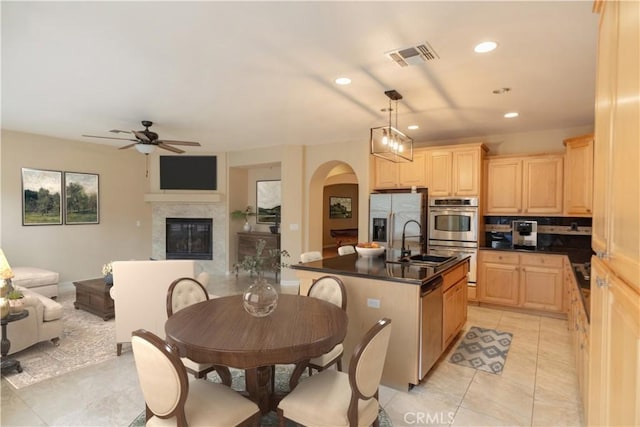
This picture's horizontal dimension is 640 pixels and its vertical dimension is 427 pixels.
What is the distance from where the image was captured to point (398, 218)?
5.42 metres

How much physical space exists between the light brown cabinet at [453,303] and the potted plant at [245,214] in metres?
5.07

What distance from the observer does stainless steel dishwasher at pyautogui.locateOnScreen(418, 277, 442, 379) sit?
8.70 ft

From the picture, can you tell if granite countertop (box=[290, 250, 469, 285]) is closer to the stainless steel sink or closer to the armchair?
the stainless steel sink

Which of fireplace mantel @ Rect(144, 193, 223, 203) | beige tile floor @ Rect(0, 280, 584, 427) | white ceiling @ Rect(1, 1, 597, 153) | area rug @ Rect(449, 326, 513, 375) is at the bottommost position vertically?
beige tile floor @ Rect(0, 280, 584, 427)

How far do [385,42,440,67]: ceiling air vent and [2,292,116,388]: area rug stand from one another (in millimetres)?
3864

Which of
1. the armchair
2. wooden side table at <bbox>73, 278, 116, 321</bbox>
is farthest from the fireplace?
the armchair

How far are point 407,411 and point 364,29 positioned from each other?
2762 mm

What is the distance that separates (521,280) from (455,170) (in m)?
1.85

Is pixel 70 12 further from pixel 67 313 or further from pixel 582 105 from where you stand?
pixel 582 105

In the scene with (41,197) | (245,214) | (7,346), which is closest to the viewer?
(7,346)

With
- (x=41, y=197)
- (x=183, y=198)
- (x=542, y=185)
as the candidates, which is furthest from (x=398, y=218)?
(x=41, y=197)

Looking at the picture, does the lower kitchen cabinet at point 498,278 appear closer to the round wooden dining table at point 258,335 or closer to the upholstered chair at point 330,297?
the upholstered chair at point 330,297

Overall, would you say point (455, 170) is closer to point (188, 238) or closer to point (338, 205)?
point (188, 238)

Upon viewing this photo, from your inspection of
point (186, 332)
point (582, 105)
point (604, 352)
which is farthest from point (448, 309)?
point (582, 105)
